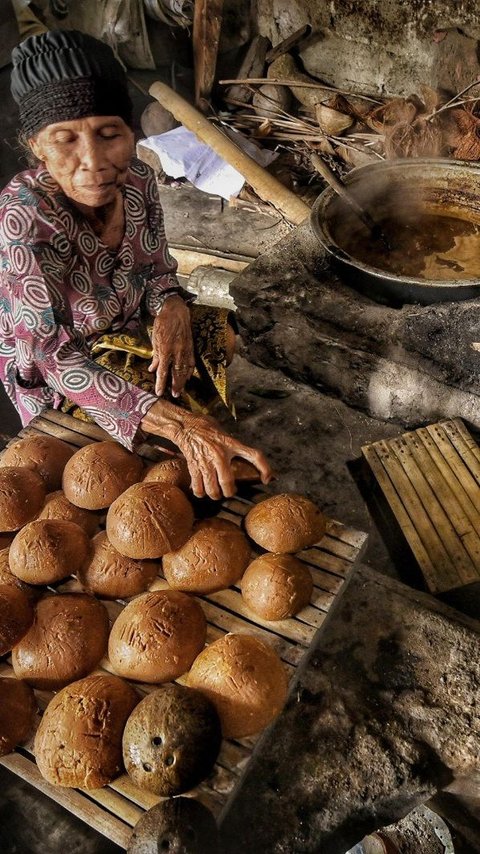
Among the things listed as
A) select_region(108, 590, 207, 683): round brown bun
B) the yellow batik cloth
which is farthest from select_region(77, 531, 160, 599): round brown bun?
the yellow batik cloth

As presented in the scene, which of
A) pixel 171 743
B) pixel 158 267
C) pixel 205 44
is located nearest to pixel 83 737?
pixel 171 743

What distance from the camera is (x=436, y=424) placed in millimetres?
3834

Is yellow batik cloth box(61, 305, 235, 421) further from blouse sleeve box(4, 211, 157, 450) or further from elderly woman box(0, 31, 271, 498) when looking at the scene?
blouse sleeve box(4, 211, 157, 450)

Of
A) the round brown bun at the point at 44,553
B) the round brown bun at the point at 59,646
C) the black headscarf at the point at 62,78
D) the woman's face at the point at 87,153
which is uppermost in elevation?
the black headscarf at the point at 62,78

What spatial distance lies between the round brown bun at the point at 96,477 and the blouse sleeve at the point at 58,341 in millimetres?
202

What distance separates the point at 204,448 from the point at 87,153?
4.14ft

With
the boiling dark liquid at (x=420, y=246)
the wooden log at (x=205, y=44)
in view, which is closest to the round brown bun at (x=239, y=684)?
the boiling dark liquid at (x=420, y=246)

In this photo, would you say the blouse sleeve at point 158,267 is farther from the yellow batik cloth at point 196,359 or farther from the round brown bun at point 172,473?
the round brown bun at point 172,473

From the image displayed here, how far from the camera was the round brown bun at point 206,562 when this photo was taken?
2180mm

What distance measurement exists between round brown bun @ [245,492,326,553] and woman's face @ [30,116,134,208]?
1.49 m

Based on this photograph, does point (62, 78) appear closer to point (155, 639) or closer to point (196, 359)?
point (196, 359)

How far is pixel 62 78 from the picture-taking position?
2273 mm

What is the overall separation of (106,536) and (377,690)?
4.35 feet

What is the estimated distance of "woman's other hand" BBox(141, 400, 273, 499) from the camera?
242 centimetres
